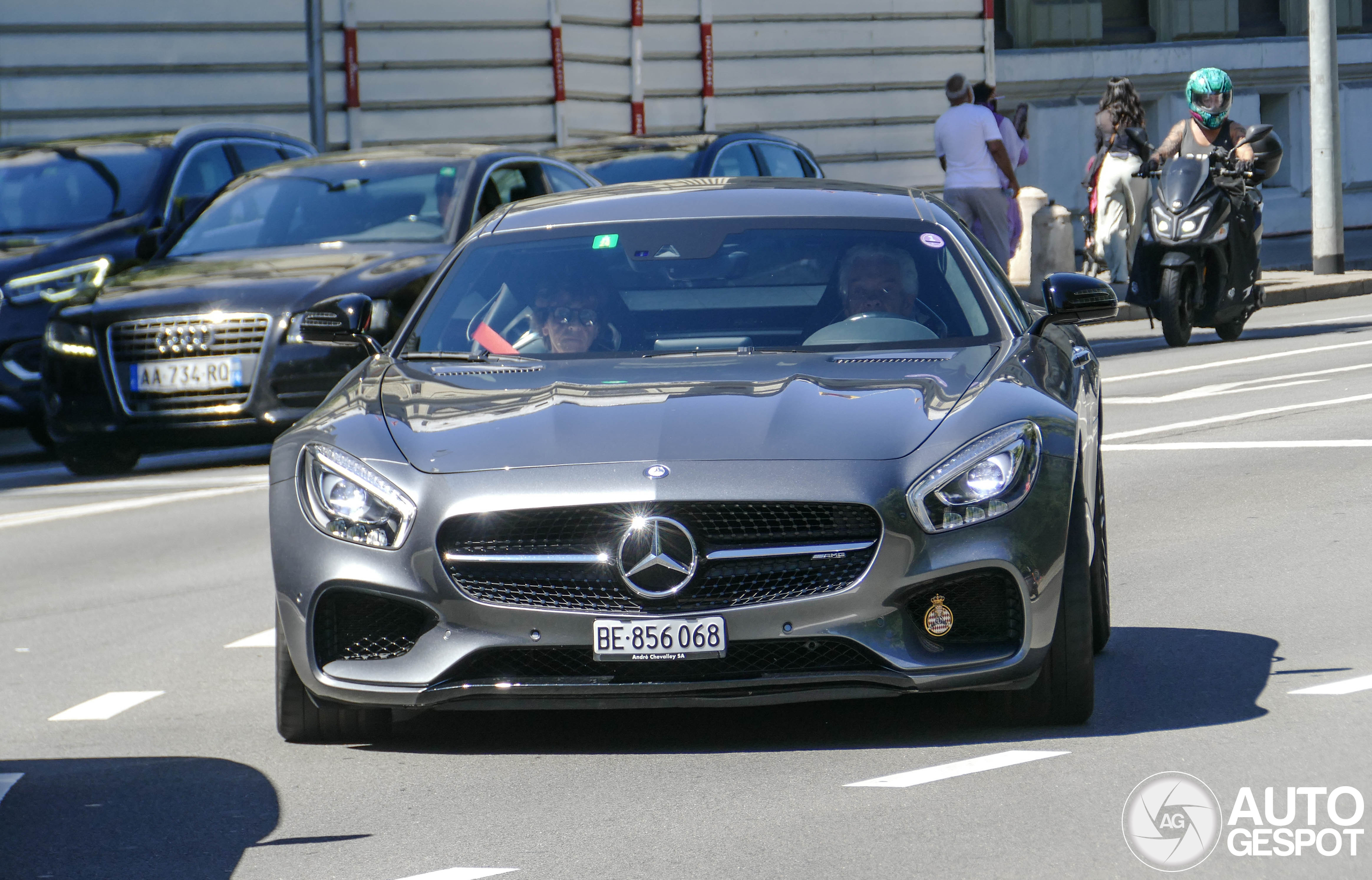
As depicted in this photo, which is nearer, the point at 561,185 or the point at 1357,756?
the point at 1357,756

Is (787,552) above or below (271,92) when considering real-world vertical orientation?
below

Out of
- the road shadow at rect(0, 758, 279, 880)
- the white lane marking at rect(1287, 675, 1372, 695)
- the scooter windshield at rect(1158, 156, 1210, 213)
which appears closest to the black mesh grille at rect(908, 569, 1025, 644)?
the white lane marking at rect(1287, 675, 1372, 695)

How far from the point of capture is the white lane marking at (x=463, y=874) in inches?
169

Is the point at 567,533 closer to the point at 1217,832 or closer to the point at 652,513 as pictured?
the point at 652,513

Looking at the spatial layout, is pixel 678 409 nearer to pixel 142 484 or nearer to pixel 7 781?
pixel 7 781

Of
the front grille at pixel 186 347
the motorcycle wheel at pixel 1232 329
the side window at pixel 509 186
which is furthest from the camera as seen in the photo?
the motorcycle wheel at pixel 1232 329

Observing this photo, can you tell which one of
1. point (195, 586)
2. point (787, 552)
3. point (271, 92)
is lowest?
point (195, 586)

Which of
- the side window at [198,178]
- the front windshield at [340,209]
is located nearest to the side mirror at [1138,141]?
the side window at [198,178]

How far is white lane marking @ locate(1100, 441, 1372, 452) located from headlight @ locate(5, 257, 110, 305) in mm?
5777

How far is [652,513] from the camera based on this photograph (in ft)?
16.7

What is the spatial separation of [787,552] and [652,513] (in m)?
Answer: 0.32

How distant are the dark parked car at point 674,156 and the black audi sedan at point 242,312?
2.65 m

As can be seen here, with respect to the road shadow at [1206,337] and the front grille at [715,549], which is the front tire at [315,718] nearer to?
the front grille at [715,549]

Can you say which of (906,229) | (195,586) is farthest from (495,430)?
(195,586)
